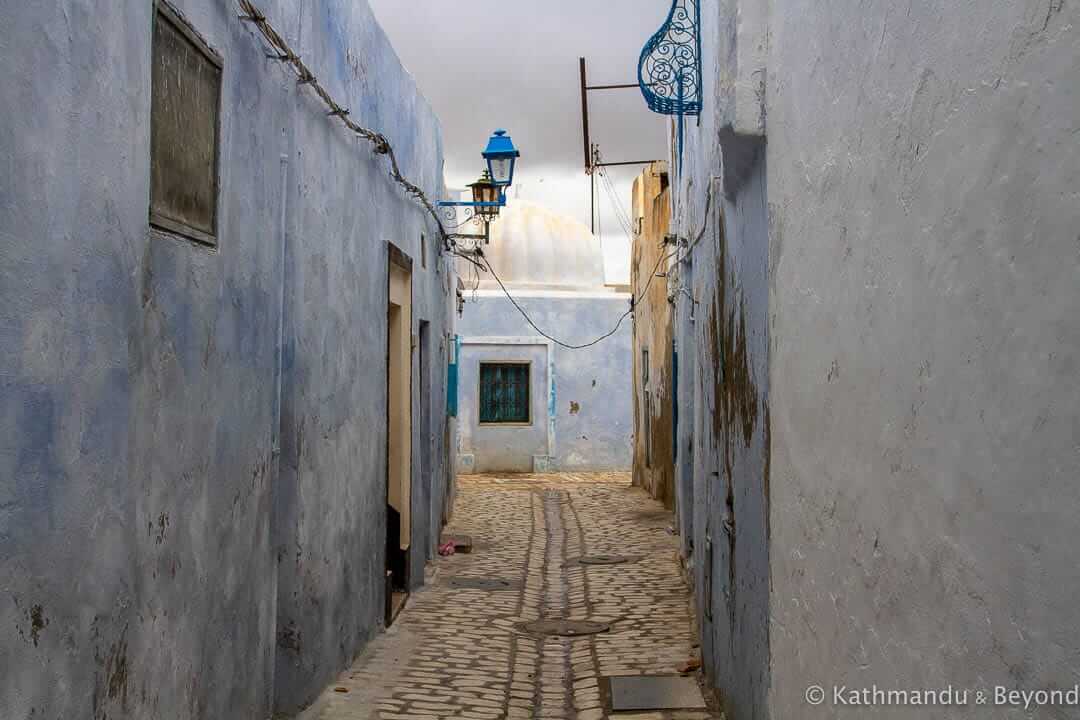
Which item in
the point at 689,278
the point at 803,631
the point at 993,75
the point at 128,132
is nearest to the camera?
the point at 993,75

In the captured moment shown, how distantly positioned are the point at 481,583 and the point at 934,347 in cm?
815

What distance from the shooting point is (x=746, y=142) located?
4562mm

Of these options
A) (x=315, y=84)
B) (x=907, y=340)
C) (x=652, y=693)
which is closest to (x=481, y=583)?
(x=652, y=693)

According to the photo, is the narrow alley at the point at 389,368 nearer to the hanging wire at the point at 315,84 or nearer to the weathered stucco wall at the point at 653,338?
the hanging wire at the point at 315,84

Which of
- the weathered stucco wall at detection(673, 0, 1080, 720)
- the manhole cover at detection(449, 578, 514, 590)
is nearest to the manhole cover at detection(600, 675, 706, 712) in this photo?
the weathered stucco wall at detection(673, 0, 1080, 720)

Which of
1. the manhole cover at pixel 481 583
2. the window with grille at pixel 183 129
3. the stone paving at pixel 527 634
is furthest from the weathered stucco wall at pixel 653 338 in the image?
the window with grille at pixel 183 129

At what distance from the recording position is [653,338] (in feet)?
55.1

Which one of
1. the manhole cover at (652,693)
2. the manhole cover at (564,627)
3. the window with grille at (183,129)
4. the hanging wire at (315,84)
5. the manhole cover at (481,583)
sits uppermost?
the hanging wire at (315,84)

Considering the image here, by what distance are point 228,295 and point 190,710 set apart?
63.1 inches

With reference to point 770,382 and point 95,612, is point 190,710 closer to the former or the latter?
point 95,612

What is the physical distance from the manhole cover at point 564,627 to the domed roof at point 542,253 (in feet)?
53.4

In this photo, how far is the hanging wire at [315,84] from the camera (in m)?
4.62

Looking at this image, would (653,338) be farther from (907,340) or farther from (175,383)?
(907,340)

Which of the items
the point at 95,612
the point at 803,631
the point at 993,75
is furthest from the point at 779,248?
the point at 95,612
